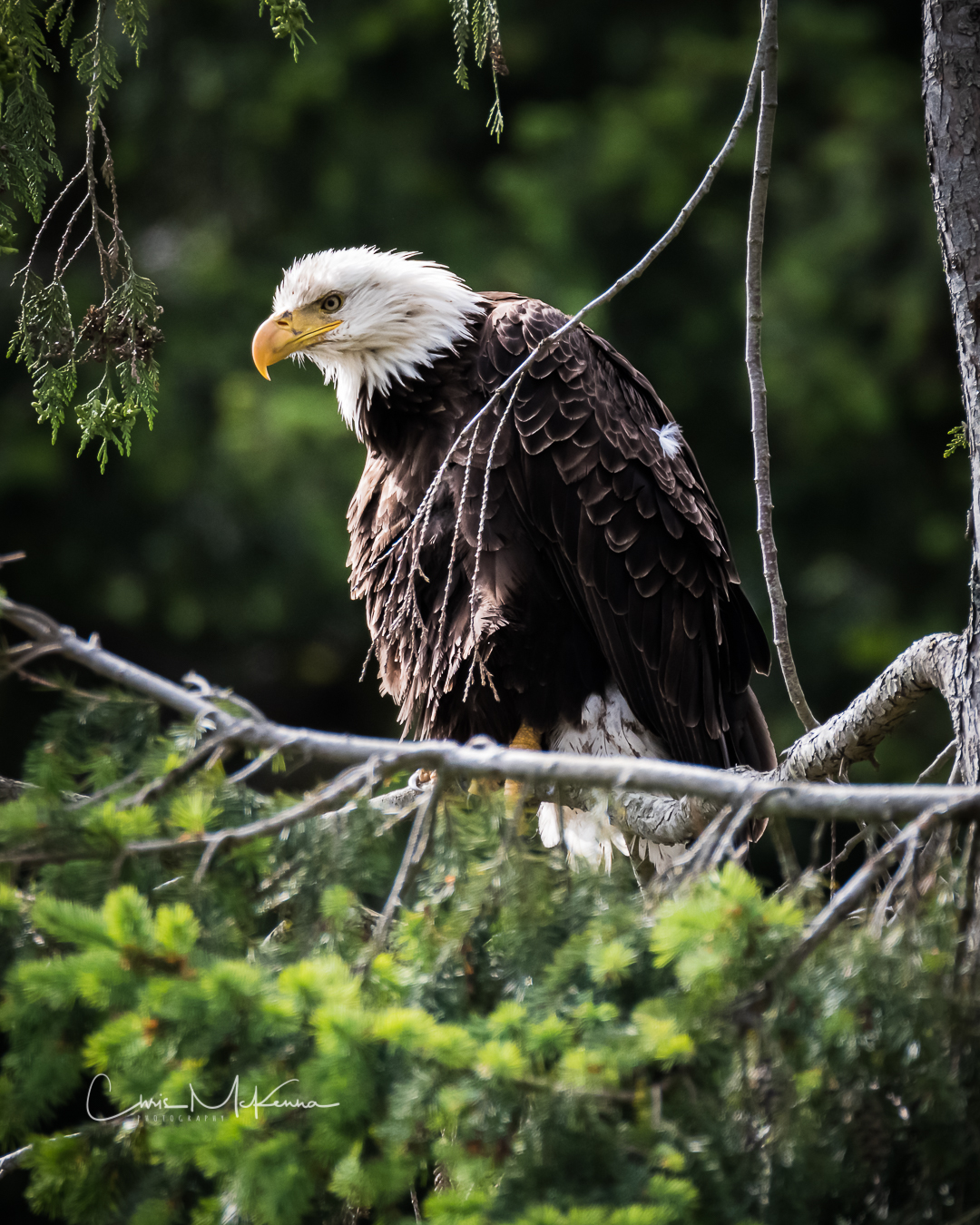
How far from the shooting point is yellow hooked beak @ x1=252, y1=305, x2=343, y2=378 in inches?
128

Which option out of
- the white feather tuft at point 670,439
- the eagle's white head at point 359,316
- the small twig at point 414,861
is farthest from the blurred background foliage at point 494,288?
the small twig at point 414,861

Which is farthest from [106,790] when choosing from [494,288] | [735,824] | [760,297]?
[494,288]

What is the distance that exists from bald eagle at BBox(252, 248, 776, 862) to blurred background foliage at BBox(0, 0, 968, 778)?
3.69 meters

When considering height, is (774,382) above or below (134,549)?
above

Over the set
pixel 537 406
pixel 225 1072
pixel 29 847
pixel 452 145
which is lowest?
pixel 225 1072

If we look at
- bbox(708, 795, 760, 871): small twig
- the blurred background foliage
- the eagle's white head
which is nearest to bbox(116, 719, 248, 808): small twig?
bbox(708, 795, 760, 871): small twig

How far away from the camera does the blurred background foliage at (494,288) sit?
7426 mm

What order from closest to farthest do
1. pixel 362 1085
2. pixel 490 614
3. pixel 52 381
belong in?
pixel 362 1085 → pixel 52 381 → pixel 490 614

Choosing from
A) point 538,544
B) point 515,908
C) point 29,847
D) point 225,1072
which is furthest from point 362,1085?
point 538,544

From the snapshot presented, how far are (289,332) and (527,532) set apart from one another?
0.90 meters

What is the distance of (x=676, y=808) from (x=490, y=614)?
0.66m

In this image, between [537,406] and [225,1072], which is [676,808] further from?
[225,1072]

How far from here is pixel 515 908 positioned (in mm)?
1277

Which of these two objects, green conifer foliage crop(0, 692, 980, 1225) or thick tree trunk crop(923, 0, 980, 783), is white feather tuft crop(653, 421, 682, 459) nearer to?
thick tree trunk crop(923, 0, 980, 783)
